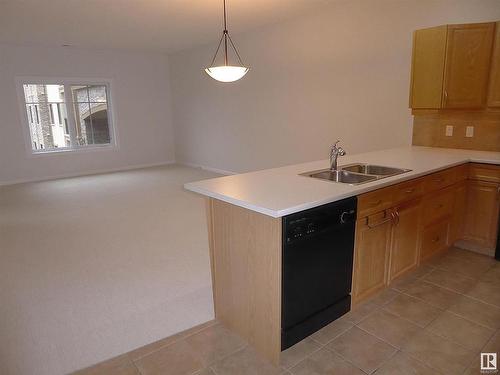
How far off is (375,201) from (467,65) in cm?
189

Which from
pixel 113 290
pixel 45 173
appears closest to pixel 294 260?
pixel 113 290

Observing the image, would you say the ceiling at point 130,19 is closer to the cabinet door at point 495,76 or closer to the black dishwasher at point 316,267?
the cabinet door at point 495,76

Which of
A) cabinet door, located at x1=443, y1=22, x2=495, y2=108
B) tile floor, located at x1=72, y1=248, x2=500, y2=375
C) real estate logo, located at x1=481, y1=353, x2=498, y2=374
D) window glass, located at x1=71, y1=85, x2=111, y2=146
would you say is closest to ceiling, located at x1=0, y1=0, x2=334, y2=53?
window glass, located at x1=71, y1=85, x2=111, y2=146

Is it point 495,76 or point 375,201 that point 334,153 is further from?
point 495,76

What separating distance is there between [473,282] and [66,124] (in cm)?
752

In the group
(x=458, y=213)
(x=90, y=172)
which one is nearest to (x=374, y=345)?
(x=458, y=213)

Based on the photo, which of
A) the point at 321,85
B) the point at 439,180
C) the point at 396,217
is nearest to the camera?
the point at 396,217

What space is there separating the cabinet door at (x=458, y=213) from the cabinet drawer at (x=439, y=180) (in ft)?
0.59

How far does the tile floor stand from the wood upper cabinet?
66.7 inches

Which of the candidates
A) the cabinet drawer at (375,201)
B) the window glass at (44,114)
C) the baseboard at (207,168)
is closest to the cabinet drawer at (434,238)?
the cabinet drawer at (375,201)

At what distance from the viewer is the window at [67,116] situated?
6930 mm

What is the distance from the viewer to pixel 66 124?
288 inches

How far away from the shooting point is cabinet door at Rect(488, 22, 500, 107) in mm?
2980

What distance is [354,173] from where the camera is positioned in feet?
8.48
